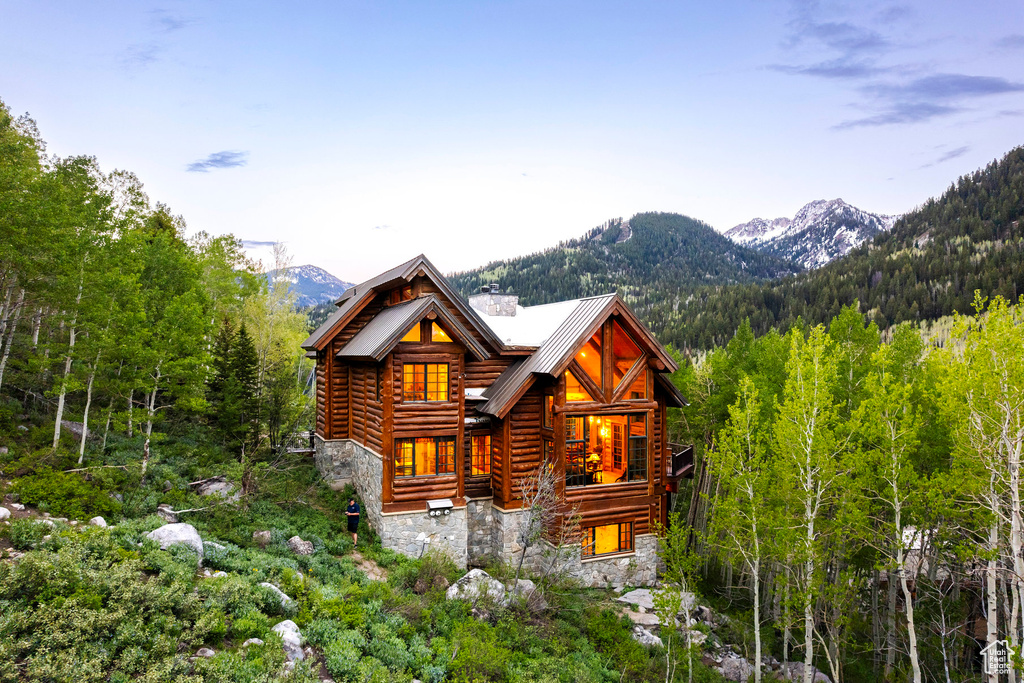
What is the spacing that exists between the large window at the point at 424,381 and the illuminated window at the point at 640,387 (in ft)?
23.6

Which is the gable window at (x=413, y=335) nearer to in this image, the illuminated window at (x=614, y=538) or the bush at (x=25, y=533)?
the illuminated window at (x=614, y=538)

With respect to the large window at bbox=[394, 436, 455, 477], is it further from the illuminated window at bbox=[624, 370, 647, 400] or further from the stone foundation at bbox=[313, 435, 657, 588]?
the illuminated window at bbox=[624, 370, 647, 400]

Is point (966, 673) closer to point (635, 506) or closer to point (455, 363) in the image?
point (635, 506)

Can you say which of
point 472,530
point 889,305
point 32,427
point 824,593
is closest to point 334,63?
point 32,427

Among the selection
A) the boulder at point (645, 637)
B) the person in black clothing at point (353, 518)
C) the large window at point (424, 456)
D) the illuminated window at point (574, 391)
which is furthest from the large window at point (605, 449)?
the person in black clothing at point (353, 518)

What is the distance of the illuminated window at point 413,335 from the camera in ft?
61.2

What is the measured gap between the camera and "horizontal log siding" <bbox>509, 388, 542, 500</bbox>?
2012 cm

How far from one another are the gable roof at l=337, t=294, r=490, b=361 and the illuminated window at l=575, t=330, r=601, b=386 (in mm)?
3827

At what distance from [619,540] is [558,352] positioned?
7.69m

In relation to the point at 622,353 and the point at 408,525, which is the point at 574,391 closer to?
the point at 622,353

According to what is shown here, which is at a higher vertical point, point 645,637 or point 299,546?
point 299,546

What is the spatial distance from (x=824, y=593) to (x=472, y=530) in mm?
11310

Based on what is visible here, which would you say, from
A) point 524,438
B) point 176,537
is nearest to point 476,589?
point 524,438

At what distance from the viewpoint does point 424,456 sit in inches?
747
